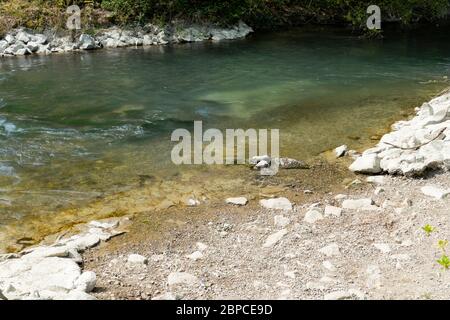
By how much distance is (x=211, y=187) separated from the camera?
9250 mm

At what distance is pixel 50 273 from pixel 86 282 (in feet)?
2.00

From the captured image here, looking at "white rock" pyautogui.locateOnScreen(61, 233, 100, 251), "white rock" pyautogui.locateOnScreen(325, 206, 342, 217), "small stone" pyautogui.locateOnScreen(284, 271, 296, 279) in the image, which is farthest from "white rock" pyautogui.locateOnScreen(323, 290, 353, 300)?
"white rock" pyautogui.locateOnScreen(61, 233, 100, 251)

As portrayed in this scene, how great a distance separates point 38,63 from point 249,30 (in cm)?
1321

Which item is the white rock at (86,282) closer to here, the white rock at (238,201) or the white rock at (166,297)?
the white rock at (166,297)

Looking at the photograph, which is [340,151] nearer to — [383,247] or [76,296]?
[383,247]

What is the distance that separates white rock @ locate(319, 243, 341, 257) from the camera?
21.1 feet

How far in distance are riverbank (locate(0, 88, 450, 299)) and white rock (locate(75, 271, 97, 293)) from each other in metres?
0.02

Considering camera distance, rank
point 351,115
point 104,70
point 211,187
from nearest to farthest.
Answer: point 211,187
point 351,115
point 104,70

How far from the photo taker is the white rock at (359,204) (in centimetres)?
786

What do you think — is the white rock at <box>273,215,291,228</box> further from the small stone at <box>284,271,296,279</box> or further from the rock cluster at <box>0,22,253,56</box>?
the rock cluster at <box>0,22,253,56</box>

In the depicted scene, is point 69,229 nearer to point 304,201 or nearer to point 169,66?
point 304,201

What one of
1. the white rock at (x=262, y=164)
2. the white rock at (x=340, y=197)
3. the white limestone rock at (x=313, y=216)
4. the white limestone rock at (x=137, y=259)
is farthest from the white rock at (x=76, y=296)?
the white rock at (x=262, y=164)
